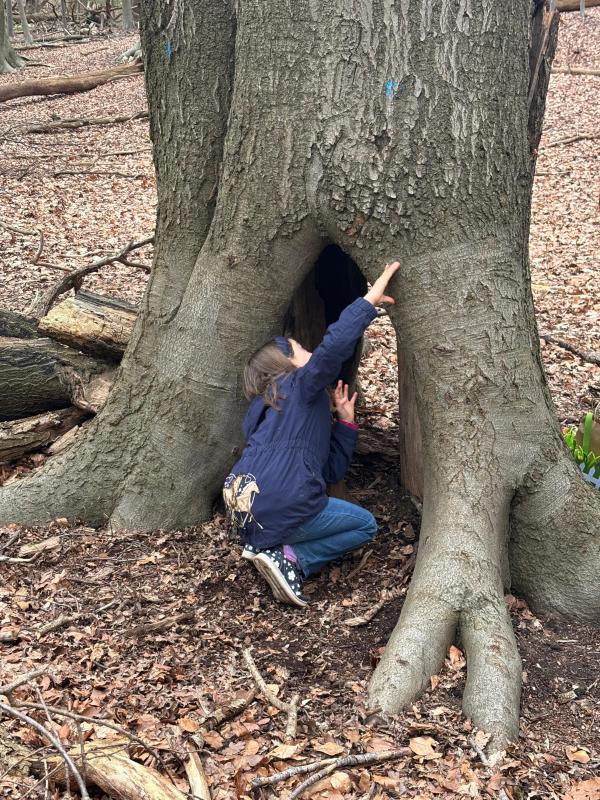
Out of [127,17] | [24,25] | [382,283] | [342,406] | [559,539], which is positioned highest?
[127,17]

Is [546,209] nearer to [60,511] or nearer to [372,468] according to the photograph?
[372,468]

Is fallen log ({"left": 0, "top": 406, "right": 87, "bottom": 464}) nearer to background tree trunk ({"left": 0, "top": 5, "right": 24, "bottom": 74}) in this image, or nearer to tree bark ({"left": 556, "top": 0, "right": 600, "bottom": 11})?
tree bark ({"left": 556, "top": 0, "right": 600, "bottom": 11})

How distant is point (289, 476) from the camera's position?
149 inches

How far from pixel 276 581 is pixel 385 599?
1.74ft

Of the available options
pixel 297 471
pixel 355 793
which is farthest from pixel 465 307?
pixel 355 793

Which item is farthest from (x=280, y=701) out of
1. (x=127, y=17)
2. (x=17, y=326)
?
(x=127, y=17)

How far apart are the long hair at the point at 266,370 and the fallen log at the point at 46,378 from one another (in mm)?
1586

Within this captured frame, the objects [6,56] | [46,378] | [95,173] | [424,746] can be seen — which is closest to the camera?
[424,746]

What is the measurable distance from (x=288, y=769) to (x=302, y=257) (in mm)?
2264

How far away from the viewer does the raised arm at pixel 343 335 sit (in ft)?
11.4

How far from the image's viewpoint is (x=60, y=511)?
4375 mm

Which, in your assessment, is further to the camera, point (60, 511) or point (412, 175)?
point (60, 511)

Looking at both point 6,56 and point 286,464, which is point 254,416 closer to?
point 286,464

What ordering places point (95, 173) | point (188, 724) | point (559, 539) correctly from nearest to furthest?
point (188, 724)
point (559, 539)
point (95, 173)
